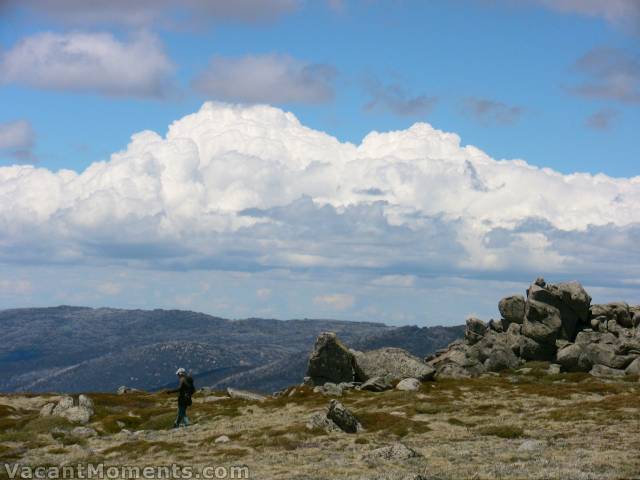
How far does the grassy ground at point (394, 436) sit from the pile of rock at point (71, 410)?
109cm

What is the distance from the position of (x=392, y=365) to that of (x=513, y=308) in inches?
1135

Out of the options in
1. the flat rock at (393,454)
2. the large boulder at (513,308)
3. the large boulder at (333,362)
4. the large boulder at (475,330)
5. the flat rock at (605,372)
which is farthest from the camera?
the large boulder at (475,330)

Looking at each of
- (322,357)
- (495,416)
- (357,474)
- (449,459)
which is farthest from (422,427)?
(322,357)

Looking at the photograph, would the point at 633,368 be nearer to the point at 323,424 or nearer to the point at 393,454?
the point at 323,424

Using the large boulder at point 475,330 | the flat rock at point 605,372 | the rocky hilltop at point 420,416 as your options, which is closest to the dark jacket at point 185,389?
the rocky hilltop at point 420,416

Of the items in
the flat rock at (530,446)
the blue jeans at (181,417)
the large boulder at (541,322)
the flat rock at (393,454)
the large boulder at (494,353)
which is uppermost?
the large boulder at (541,322)

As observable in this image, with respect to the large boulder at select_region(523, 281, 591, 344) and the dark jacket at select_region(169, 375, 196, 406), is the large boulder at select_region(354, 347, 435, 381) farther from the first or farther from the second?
the dark jacket at select_region(169, 375, 196, 406)

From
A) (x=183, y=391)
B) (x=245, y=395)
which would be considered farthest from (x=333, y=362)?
(x=183, y=391)

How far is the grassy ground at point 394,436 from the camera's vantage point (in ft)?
119

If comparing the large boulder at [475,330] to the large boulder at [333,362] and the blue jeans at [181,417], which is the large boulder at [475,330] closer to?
the large boulder at [333,362]

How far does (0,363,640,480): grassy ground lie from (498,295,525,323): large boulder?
2932cm

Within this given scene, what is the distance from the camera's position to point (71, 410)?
70.0 m

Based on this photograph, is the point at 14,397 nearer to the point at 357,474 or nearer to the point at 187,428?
the point at 187,428

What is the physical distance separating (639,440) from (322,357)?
54155 millimetres
